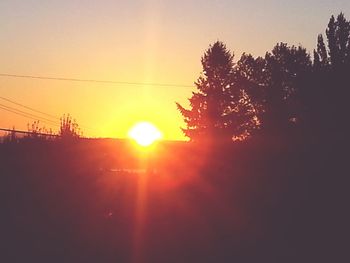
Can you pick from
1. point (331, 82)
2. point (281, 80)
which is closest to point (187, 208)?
point (331, 82)

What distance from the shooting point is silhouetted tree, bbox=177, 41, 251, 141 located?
49.4 m

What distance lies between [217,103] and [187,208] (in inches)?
1230

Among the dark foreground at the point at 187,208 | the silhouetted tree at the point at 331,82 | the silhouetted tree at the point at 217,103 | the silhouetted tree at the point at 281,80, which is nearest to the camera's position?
the dark foreground at the point at 187,208

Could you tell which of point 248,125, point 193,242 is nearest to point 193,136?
point 248,125

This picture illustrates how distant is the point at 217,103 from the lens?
4975 centimetres

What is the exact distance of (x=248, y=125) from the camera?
49938mm

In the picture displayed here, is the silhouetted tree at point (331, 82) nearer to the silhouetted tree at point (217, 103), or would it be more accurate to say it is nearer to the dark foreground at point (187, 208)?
the dark foreground at point (187, 208)

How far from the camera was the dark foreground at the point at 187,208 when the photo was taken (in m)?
12.3

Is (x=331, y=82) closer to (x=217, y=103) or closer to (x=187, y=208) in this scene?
(x=217, y=103)

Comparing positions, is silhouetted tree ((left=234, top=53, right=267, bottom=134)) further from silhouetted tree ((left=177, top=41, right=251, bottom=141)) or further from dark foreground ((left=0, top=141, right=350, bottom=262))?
dark foreground ((left=0, top=141, right=350, bottom=262))

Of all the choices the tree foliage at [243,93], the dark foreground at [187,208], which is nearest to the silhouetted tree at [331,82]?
the tree foliage at [243,93]

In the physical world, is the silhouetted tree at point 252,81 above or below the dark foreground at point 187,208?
above

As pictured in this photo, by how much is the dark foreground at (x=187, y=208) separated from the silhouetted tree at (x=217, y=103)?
24695 mm

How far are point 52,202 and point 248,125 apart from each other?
33703mm
